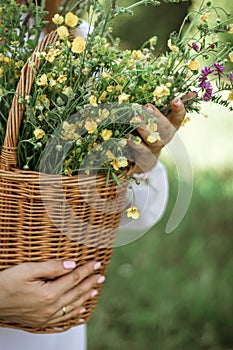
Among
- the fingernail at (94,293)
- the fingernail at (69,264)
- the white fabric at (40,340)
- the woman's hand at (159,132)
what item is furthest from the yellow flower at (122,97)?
the white fabric at (40,340)

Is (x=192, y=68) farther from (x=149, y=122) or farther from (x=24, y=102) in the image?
(x=24, y=102)

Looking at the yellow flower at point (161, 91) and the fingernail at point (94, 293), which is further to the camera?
the fingernail at point (94, 293)

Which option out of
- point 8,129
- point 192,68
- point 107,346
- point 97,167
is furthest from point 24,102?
point 107,346

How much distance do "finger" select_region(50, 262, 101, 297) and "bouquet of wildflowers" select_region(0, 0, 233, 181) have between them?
0.20m

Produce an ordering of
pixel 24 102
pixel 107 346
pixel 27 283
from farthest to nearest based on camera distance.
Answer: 1. pixel 107 346
2. pixel 27 283
3. pixel 24 102

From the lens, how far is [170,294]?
11.5ft

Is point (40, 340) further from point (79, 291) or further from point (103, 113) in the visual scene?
point (103, 113)

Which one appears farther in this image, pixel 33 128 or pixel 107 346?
pixel 107 346

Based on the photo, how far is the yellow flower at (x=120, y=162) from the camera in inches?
44.0

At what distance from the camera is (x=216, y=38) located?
1.19m

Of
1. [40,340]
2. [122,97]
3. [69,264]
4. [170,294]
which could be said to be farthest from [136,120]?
[170,294]

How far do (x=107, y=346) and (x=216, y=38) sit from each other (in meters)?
2.21

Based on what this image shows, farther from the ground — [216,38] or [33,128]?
[216,38]

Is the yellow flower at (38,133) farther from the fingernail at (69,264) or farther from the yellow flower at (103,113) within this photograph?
the fingernail at (69,264)
